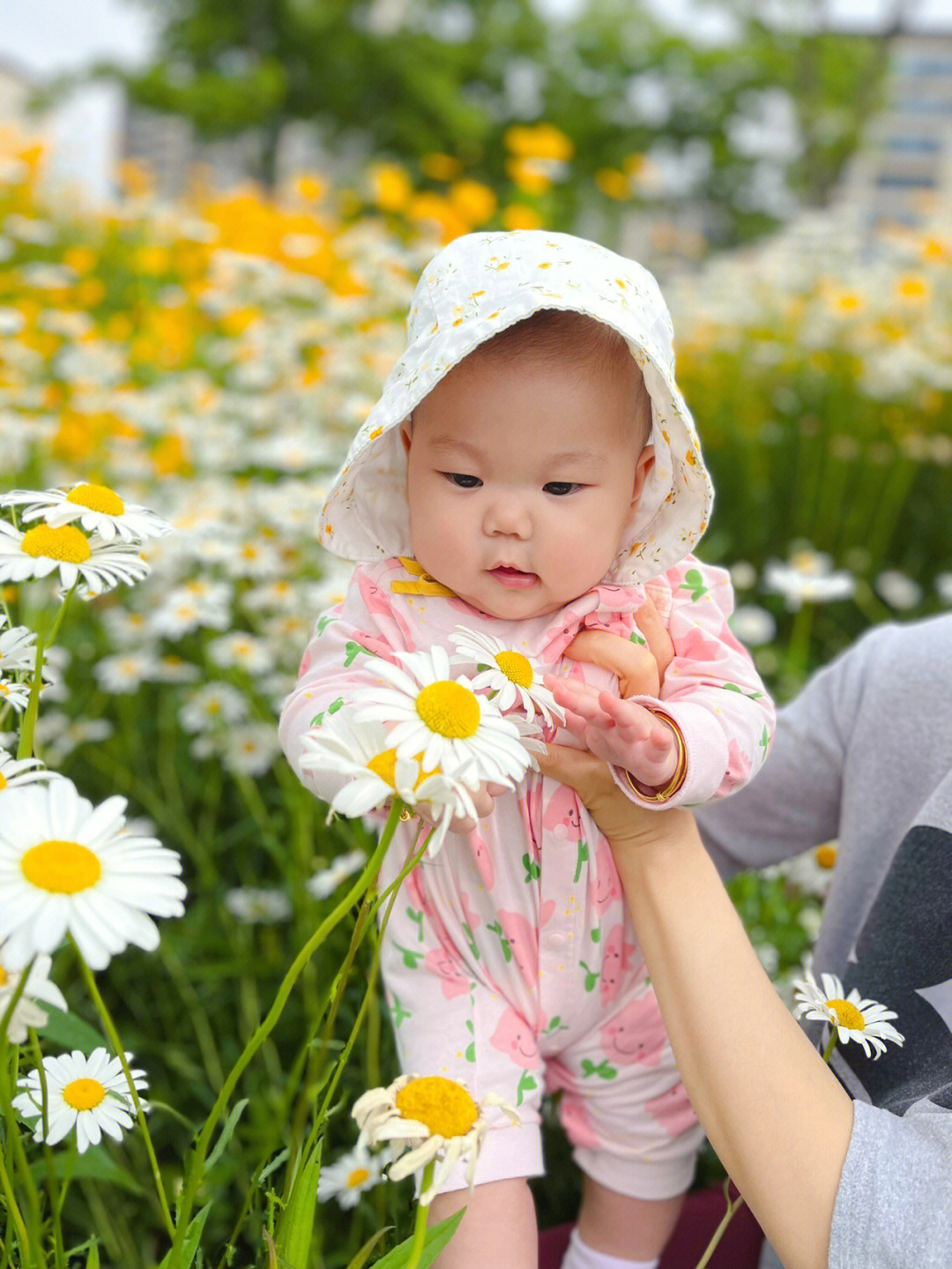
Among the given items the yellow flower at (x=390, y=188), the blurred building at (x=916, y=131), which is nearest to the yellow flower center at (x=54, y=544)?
the yellow flower at (x=390, y=188)

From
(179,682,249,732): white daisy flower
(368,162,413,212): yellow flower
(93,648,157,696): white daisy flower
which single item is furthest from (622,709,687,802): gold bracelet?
(368,162,413,212): yellow flower

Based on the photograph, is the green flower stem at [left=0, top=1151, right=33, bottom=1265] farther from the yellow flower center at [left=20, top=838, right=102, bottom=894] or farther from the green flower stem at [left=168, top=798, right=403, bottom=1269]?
the yellow flower center at [left=20, top=838, right=102, bottom=894]

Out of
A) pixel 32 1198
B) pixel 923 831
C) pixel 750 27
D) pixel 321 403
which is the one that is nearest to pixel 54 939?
pixel 32 1198

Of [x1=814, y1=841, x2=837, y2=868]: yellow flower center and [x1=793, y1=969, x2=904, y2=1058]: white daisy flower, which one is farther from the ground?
[x1=793, y1=969, x2=904, y2=1058]: white daisy flower

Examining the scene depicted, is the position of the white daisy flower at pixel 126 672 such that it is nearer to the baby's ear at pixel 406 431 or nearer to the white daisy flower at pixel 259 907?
the white daisy flower at pixel 259 907

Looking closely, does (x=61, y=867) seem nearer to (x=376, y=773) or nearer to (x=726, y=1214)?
(x=376, y=773)

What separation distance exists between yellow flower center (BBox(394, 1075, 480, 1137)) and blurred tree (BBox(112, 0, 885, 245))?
979cm

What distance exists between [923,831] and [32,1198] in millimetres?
729

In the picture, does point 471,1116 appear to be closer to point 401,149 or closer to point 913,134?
point 401,149

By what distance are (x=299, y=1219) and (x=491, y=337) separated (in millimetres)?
613

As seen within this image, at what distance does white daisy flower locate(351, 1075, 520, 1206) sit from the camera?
2.06 ft

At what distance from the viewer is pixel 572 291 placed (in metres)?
0.89

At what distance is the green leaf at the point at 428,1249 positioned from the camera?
694mm

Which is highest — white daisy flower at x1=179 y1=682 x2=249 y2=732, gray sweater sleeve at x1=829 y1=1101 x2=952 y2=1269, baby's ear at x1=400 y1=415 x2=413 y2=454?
baby's ear at x1=400 y1=415 x2=413 y2=454
